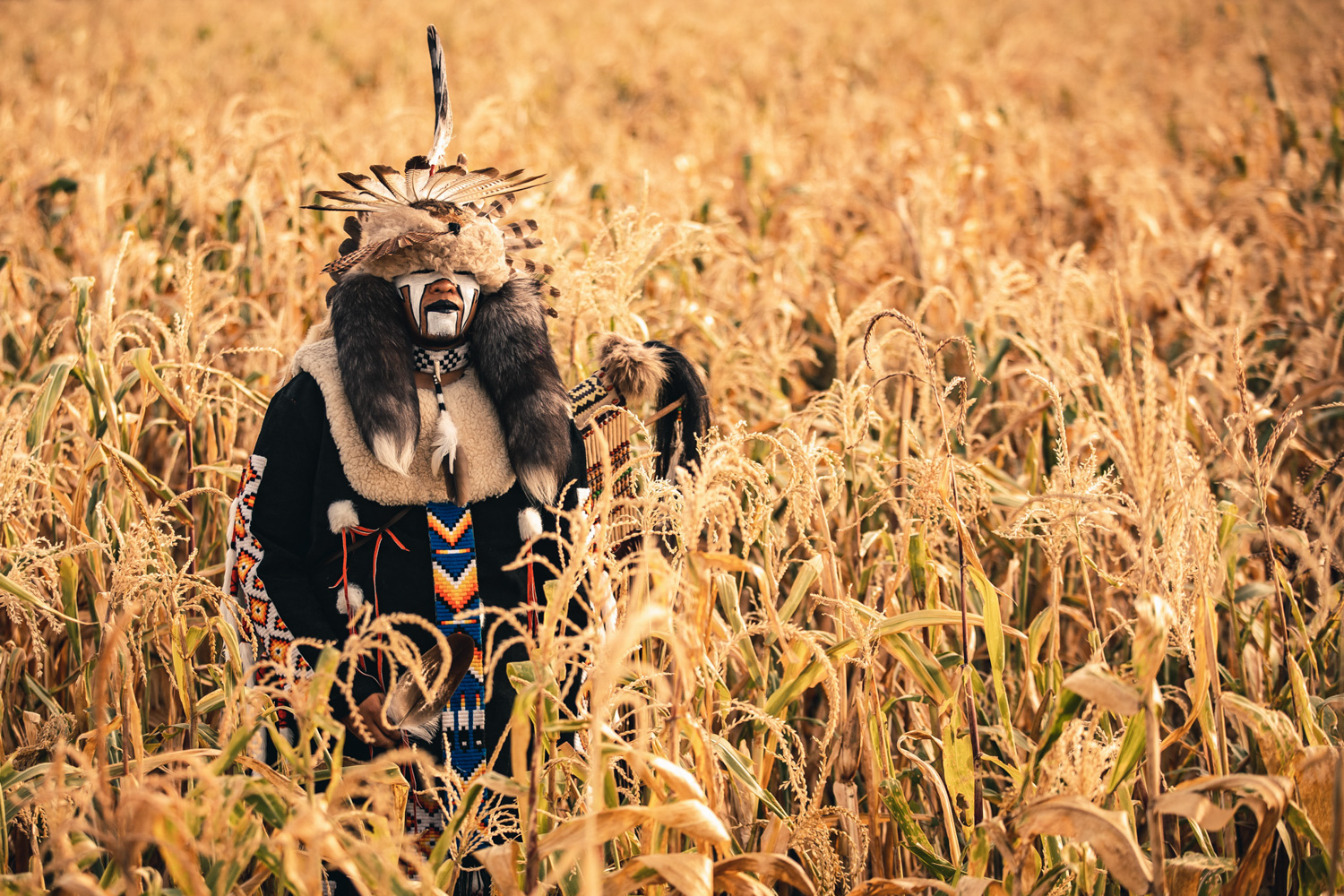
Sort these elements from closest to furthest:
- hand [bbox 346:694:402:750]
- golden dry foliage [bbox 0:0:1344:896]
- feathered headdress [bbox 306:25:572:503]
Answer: golden dry foliage [bbox 0:0:1344:896] → hand [bbox 346:694:402:750] → feathered headdress [bbox 306:25:572:503]

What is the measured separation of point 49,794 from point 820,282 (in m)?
3.87

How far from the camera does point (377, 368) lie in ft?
5.56

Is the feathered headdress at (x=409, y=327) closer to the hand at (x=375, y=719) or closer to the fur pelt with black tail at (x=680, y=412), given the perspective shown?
the fur pelt with black tail at (x=680, y=412)

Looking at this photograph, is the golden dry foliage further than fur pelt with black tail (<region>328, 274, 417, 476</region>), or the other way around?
fur pelt with black tail (<region>328, 274, 417, 476</region>)

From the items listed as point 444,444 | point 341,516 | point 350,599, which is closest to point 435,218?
point 444,444

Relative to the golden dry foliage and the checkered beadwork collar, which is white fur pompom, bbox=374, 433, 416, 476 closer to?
the checkered beadwork collar

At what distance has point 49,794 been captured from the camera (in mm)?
981

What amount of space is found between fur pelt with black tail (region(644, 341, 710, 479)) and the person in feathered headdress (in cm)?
2

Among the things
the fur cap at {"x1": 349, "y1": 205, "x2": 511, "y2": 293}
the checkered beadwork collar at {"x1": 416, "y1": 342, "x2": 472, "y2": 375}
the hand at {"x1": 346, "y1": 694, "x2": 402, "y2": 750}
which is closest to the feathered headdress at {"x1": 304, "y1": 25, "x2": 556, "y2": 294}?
the fur cap at {"x1": 349, "y1": 205, "x2": 511, "y2": 293}

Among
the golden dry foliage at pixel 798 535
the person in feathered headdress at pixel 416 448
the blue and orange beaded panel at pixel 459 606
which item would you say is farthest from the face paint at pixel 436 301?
the golden dry foliage at pixel 798 535

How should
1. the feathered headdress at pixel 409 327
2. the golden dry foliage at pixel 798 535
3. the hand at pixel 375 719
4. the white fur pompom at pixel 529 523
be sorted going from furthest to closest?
the white fur pompom at pixel 529 523 < the feathered headdress at pixel 409 327 < the hand at pixel 375 719 < the golden dry foliage at pixel 798 535

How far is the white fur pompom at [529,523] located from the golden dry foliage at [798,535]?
205 millimetres

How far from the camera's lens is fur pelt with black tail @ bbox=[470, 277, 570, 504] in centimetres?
178

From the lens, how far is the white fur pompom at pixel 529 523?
6.02ft
